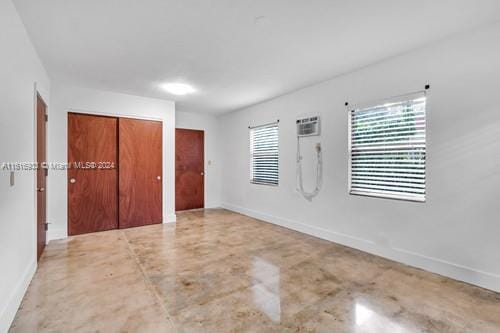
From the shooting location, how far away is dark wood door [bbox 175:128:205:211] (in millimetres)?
6211

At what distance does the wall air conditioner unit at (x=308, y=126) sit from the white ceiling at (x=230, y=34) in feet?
2.14

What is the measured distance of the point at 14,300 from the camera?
2018 millimetres

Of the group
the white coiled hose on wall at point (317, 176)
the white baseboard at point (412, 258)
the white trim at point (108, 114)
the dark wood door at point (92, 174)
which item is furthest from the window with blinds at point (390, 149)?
the dark wood door at point (92, 174)

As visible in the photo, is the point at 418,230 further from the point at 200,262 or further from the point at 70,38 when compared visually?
the point at 70,38

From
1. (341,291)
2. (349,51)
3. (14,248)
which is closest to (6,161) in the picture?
(14,248)

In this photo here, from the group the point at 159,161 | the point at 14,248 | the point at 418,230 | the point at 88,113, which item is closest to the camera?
the point at 14,248

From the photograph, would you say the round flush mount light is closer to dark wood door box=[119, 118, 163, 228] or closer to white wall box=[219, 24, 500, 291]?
dark wood door box=[119, 118, 163, 228]

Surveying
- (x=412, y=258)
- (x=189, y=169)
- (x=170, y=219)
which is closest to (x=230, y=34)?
(x=412, y=258)

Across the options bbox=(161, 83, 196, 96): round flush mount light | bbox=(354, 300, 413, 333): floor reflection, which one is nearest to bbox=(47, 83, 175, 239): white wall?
bbox=(161, 83, 196, 96): round flush mount light

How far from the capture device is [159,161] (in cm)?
495

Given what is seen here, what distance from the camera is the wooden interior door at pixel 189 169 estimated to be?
6.21 meters

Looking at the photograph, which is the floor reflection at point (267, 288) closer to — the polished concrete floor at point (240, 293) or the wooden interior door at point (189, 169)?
the polished concrete floor at point (240, 293)

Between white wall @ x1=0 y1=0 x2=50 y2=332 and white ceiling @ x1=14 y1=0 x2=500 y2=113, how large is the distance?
0.27m

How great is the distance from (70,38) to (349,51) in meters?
3.05
